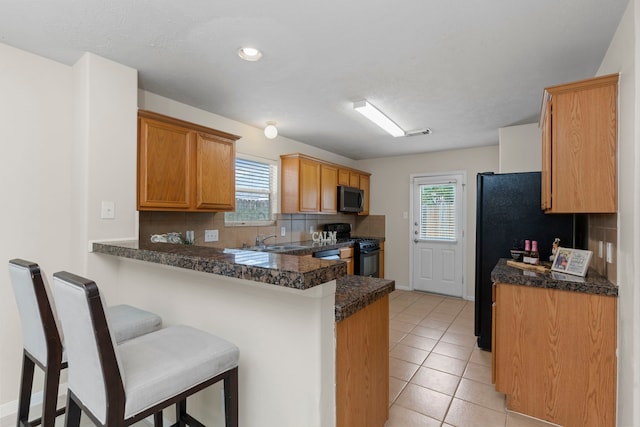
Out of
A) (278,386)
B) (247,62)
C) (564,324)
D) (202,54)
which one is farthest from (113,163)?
(564,324)

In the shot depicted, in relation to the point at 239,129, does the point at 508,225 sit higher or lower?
lower

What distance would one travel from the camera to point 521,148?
3600 mm

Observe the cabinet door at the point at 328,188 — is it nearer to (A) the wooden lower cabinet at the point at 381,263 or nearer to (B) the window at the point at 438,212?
(A) the wooden lower cabinet at the point at 381,263

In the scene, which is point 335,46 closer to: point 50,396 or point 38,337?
point 38,337

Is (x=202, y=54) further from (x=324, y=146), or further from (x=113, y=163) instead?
(x=324, y=146)

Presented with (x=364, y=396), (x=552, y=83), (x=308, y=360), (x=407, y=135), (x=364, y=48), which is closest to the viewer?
(x=308, y=360)

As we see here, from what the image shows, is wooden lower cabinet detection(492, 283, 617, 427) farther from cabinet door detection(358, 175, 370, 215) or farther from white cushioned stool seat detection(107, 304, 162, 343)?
cabinet door detection(358, 175, 370, 215)

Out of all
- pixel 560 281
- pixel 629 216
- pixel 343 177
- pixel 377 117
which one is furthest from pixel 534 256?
pixel 343 177

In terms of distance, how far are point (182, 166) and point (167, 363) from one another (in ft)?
6.25

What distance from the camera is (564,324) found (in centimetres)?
188

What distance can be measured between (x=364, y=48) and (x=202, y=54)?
1096mm

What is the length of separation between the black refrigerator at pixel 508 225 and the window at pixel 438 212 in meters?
2.17

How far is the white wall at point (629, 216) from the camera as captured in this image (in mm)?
1465

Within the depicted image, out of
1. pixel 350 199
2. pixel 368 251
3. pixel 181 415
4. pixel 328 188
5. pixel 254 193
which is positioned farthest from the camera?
pixel 350 199
